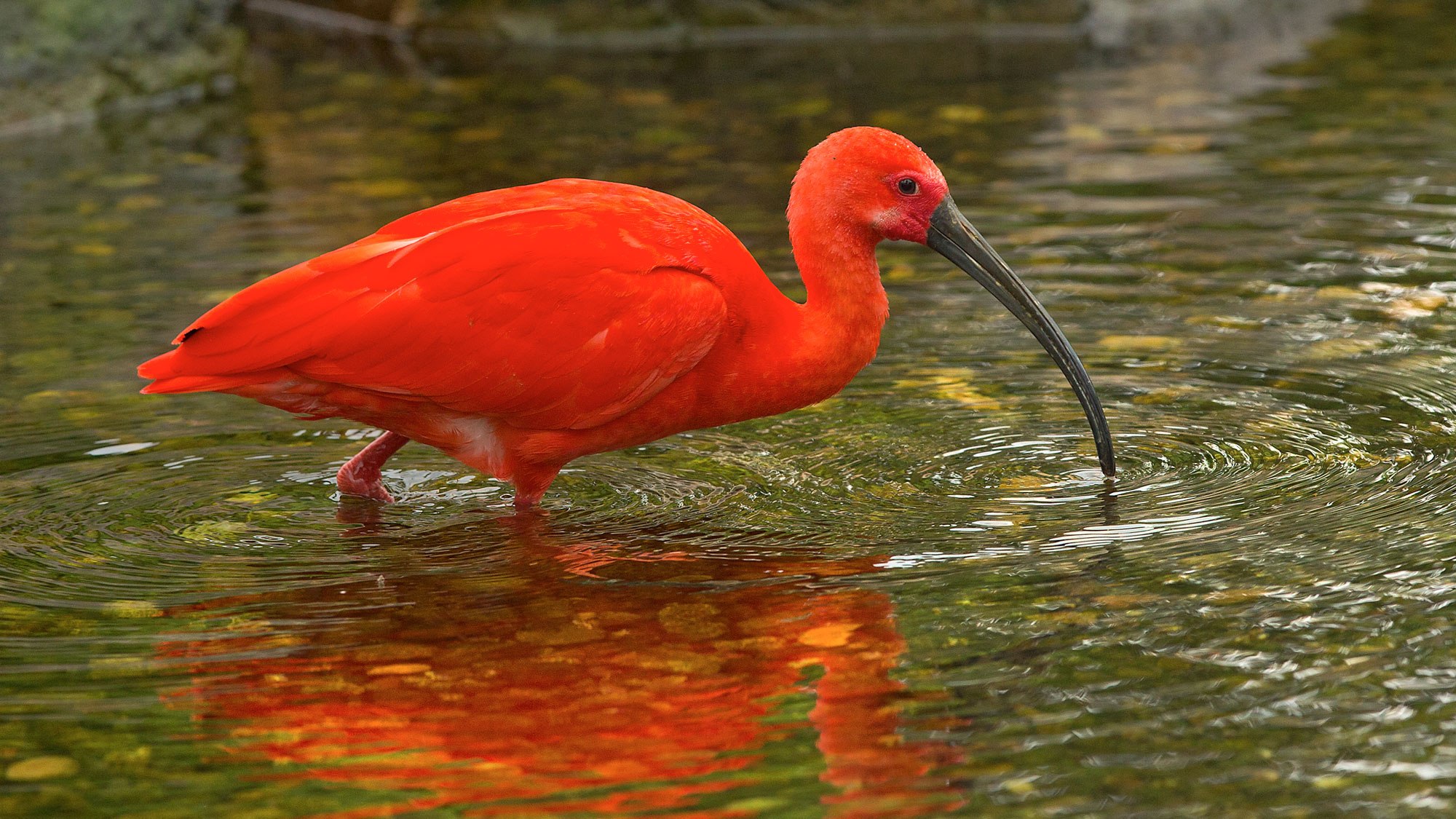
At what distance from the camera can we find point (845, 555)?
478 centimetres

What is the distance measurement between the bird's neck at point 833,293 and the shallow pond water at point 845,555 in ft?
1.36

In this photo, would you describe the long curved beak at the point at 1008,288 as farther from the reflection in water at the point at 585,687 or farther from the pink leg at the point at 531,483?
the pink leg at the point at 531,483

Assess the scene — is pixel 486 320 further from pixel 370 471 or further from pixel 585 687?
pixel 585 687

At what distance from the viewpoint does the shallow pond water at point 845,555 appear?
12.0 ft

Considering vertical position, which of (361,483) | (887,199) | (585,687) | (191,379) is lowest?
(585,687)

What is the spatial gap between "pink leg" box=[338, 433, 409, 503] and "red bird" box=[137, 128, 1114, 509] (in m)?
0.27

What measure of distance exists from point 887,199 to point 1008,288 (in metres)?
0.48

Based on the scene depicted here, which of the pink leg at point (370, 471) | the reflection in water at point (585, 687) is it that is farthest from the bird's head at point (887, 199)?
the pink leg at point (370, 471)

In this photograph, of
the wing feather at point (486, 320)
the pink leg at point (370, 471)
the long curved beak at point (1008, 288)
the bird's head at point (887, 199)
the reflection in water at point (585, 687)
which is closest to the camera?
the reflection in water at point (585, 687)

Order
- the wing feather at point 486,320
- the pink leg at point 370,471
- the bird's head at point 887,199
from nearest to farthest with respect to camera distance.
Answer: the wing feather at point 486,320 < the bird's head at point 887,199 < the pink leg at point 370,471

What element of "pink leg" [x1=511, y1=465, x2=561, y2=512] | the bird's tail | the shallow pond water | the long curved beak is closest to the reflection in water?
the shallow pond water

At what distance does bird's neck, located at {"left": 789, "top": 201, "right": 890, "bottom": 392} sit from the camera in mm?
5086

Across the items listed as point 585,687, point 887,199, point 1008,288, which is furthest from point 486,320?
point 1008,288

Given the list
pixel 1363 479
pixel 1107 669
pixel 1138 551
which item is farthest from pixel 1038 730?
pixel 1363 479
